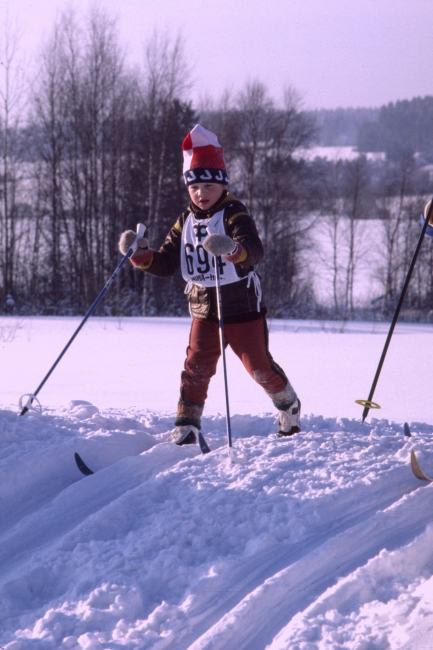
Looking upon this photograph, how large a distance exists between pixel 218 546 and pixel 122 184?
70.8 ft

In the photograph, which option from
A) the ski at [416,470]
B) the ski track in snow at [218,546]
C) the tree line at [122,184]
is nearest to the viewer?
the ski track in snow at [218,546]

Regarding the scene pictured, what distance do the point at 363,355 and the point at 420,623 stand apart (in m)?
6.19

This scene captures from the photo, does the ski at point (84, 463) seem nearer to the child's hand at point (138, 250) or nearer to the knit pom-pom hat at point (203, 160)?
the child's hand at point (138, 250)

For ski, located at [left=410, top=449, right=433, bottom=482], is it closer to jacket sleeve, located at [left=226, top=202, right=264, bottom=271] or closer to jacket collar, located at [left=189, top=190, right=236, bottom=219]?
jacket sleeve, located at [left=226, top=202, right=264, bottom=271]

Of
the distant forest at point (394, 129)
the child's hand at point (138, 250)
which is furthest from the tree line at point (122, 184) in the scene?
the child's hand at point (138, 250)

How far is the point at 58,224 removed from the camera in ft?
73.5

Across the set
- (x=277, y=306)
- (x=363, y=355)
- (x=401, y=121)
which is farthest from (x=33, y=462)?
(x=401, y=121)

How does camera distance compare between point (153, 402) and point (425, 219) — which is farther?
point (153, 402)

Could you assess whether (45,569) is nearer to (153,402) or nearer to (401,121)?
(153,402)

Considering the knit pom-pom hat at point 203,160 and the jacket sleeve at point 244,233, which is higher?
the knit pom-pom hat at point 203,160

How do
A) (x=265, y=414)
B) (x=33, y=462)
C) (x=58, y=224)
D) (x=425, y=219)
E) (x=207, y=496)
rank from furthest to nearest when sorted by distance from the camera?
1. (x=58, y=224)
2. (x=265, y=414)
3. (x=425, y=219)
4. (x=33, y=462)
5. (x=207, y=496)

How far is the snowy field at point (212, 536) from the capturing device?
1.91 metres

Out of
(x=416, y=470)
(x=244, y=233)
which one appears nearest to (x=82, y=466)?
(x=244, y=233)

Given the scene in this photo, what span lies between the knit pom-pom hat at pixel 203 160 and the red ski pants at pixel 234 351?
81 centimetres
